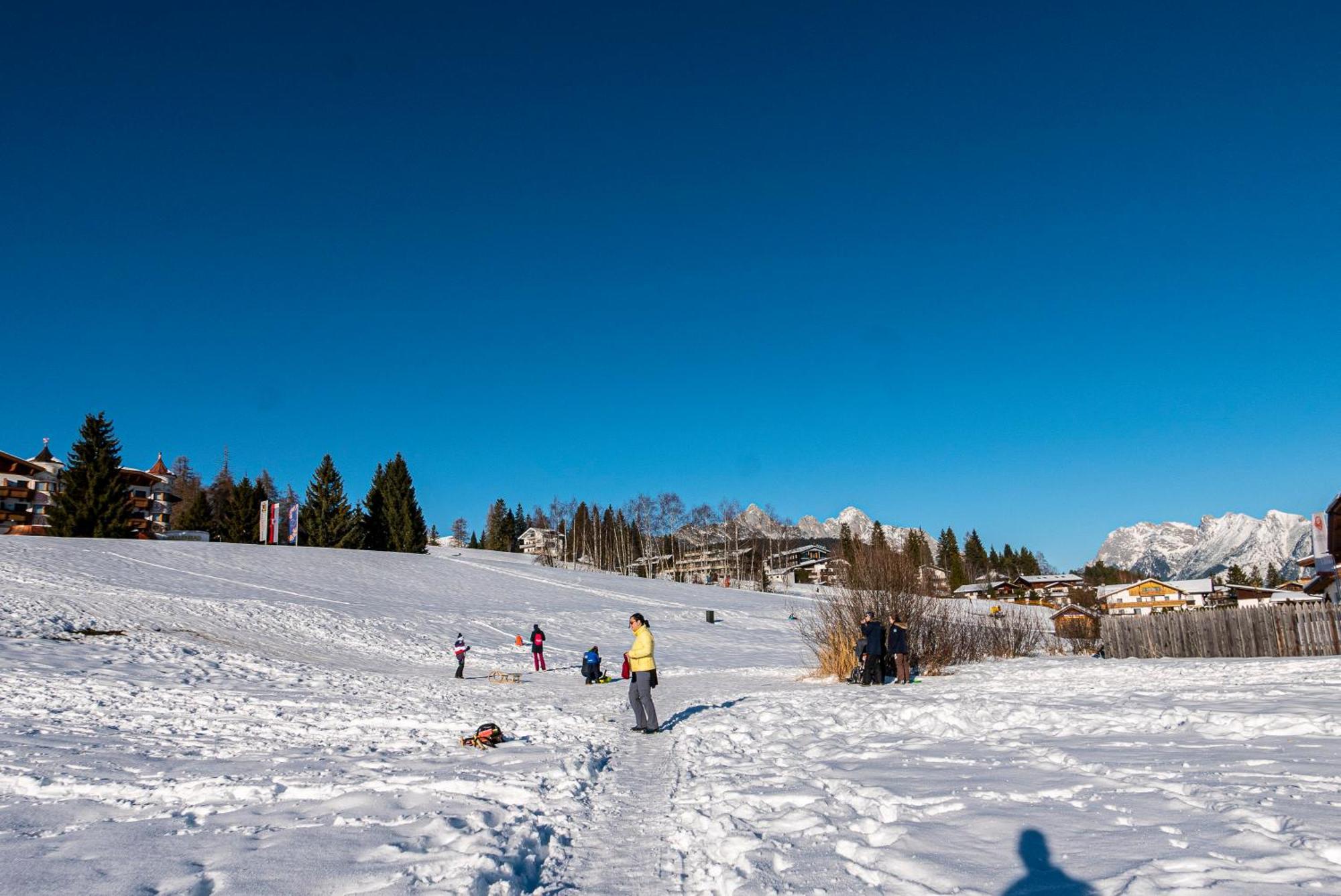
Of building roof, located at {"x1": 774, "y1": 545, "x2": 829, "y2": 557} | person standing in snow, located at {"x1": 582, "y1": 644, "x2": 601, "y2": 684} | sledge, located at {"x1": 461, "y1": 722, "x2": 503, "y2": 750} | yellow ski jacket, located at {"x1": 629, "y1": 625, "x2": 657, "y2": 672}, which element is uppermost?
building roof, located at {"x1": 774, "y1": 545, "x2": 829, "y2": 557}

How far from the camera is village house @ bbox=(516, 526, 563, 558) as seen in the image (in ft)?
389

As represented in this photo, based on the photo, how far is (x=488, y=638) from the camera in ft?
110

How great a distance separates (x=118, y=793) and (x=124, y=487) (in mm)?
68934

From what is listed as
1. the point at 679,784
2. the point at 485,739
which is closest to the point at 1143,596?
the point at 485,739

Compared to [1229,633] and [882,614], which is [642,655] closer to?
[882,614]

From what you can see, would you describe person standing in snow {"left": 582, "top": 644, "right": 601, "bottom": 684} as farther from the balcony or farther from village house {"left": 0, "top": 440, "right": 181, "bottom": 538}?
the balcony

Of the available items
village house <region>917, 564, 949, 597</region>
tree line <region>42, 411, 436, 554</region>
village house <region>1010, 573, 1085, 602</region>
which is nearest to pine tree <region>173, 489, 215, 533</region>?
tree line <region>42, 411, 436, 554</region>

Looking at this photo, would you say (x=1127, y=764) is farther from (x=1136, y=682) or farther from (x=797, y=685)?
(x=797, y=685)

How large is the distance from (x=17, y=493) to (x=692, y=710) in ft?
→ 324

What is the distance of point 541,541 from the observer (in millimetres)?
151000

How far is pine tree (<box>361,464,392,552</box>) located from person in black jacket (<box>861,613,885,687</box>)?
73239mm

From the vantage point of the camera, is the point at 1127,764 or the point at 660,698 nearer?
the point at 1127,764

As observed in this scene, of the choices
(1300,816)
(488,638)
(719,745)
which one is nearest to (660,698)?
(719,745)

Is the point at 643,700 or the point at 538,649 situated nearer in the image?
the point at 643,700
